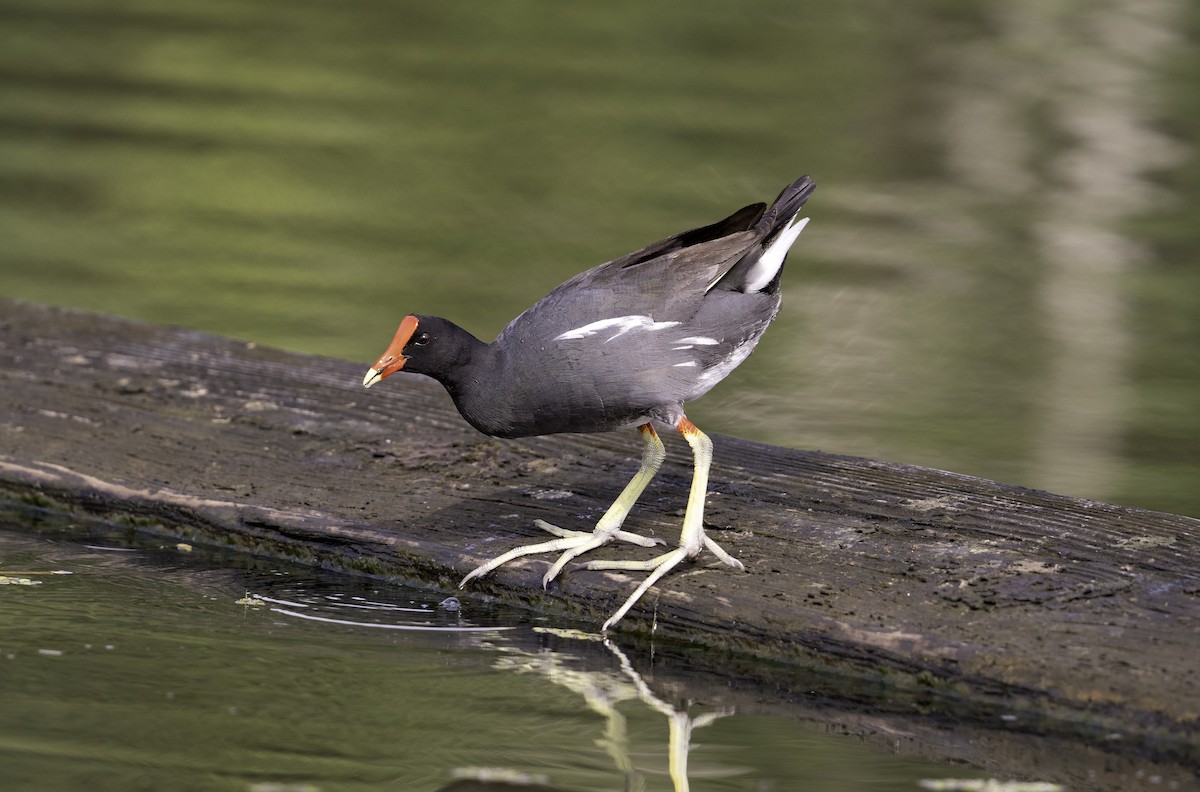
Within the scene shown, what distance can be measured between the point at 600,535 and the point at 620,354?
1.39ft

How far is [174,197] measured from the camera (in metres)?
8.63

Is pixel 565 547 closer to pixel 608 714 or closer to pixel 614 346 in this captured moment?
pixel 614 346

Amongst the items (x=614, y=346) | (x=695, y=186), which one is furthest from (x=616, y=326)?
(x=695, y=186)

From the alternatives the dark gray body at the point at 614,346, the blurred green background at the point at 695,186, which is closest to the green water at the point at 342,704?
the dark gray body at the point at 614,346

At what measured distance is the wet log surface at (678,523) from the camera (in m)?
3.06

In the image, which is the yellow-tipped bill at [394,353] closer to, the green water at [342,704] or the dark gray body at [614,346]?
the dark gray body at [614,346]

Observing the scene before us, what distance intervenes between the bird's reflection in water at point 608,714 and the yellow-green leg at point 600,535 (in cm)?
18

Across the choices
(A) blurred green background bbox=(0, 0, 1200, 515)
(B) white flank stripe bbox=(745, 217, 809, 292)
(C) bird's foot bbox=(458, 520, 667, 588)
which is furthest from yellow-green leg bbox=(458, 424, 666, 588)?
(A) blurred green background bbox=(0, 0, 1200, 515)

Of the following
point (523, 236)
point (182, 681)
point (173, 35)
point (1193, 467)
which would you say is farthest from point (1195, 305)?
point (173, 35)

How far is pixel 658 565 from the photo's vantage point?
139 inches

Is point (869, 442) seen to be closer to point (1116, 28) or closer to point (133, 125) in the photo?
point (133, 125)

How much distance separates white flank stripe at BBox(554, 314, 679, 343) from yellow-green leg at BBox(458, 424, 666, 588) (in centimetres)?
31

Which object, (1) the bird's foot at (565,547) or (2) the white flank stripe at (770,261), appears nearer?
(1) the bird's foot at (565,547)

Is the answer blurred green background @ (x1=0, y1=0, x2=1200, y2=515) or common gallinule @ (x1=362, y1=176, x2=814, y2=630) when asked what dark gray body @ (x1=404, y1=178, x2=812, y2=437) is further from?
blurred green background @ (x1=0, y1=0, x2=1200, y2=515)
